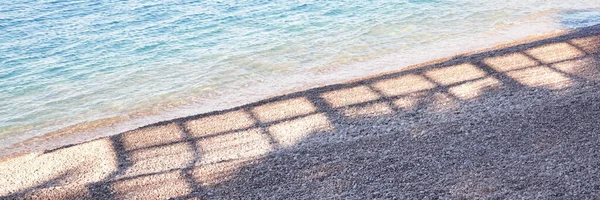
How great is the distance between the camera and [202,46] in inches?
588

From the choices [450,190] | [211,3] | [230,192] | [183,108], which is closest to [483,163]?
[450,190]

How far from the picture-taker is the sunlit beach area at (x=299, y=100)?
7918 mm

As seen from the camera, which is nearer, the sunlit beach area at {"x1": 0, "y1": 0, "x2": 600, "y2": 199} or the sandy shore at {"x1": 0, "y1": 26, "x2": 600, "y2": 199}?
the sandy shore at {"x1": 0, "y1": 26, "x2": 600, "y2": 199}

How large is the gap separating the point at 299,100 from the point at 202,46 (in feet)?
15.6

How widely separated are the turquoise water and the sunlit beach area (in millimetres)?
49

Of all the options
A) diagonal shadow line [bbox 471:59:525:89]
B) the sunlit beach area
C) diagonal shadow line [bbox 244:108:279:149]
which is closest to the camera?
the sunlit beach area

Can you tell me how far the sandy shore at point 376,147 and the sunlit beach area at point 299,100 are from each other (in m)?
0.03

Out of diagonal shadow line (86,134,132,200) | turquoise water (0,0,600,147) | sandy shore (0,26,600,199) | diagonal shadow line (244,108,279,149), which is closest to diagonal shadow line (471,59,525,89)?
sandy shore (0,26,600,199)

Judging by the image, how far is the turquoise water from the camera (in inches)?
483

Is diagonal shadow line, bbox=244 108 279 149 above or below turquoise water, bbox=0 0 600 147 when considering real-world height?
above

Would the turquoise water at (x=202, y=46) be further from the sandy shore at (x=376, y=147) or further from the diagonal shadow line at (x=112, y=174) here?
the sandy shore at (x=376, y=147)

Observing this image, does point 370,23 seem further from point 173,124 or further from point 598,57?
point 173,124

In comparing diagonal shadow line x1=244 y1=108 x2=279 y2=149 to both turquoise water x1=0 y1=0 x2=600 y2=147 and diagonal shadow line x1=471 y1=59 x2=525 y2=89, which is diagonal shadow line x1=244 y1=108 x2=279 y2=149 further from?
diagonal shadow line x1=471 y1=59 x2=525 y2=89

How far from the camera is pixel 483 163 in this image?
7.88 metres
